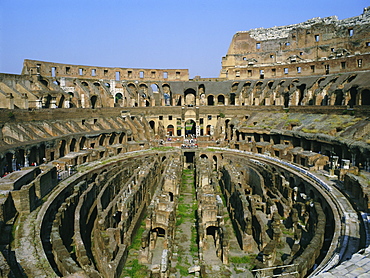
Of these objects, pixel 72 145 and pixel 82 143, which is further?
pixel 82 143

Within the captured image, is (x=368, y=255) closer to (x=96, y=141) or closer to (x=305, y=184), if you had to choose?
(x=305, y=184)

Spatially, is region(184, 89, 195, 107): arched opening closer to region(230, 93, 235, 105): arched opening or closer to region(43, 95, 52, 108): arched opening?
region(230, 93, 235, 105): arched opening

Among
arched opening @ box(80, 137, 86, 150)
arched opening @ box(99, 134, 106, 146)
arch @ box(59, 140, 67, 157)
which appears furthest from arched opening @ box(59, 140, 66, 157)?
arched opening @ box(99, 134, 106, 146)

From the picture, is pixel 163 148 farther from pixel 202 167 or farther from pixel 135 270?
pixel 135 270

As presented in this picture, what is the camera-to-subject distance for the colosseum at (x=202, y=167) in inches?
608

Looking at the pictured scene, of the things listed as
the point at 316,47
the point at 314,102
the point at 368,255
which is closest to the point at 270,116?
the point at 314,102

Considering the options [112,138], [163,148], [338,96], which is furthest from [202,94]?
[338,96]

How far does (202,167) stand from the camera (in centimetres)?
3080

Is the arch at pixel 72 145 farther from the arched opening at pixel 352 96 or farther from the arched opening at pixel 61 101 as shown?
the arched opening at pixel 352 96

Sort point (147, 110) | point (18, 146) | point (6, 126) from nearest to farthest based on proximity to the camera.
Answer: point (18, 146) < point (6, 126) < point (147, 110)

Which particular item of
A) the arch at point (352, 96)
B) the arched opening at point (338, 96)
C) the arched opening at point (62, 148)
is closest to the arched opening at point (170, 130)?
the arched opening at point (62, 148)

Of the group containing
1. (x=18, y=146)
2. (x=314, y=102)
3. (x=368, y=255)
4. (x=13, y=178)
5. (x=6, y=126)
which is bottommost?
(x=368, y=255)

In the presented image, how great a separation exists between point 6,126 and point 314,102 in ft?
117

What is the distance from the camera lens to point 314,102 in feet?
139
